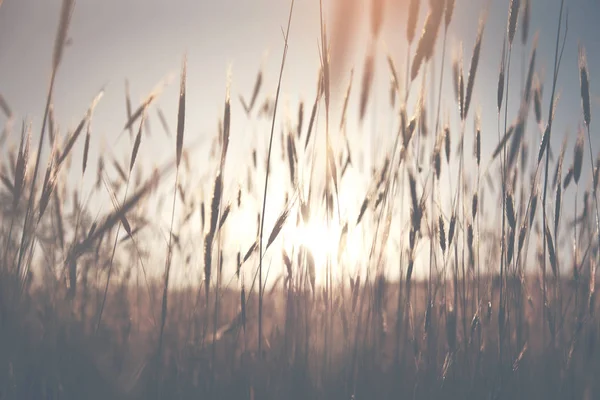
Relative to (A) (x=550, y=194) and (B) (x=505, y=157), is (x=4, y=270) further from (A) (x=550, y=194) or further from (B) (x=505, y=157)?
(A) (x=550, y=194)

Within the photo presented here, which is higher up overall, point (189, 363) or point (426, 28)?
point (426, 28)

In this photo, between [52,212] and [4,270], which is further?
[52,212]

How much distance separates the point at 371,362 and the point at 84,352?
2.33 feet

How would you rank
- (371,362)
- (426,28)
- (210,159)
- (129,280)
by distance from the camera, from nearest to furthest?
(426,28) → (371,362) → (210,159) → (129,280)

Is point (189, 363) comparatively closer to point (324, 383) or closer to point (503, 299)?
point (324, 383)

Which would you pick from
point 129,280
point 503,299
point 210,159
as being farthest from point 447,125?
point 129,280

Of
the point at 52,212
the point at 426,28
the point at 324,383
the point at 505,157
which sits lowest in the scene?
the point at 324,383

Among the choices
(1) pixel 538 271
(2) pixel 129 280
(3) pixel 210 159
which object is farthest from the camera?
(2) pixel 129 280

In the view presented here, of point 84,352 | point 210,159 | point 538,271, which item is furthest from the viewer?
point 210,159

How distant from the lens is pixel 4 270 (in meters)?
0.99

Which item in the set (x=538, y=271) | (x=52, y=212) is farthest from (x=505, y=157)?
(x=52, y=212)

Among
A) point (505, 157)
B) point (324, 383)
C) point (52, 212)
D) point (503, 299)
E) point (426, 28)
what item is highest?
point (426, 28)

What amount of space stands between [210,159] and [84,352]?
0.81 m

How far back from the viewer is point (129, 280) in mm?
2027
